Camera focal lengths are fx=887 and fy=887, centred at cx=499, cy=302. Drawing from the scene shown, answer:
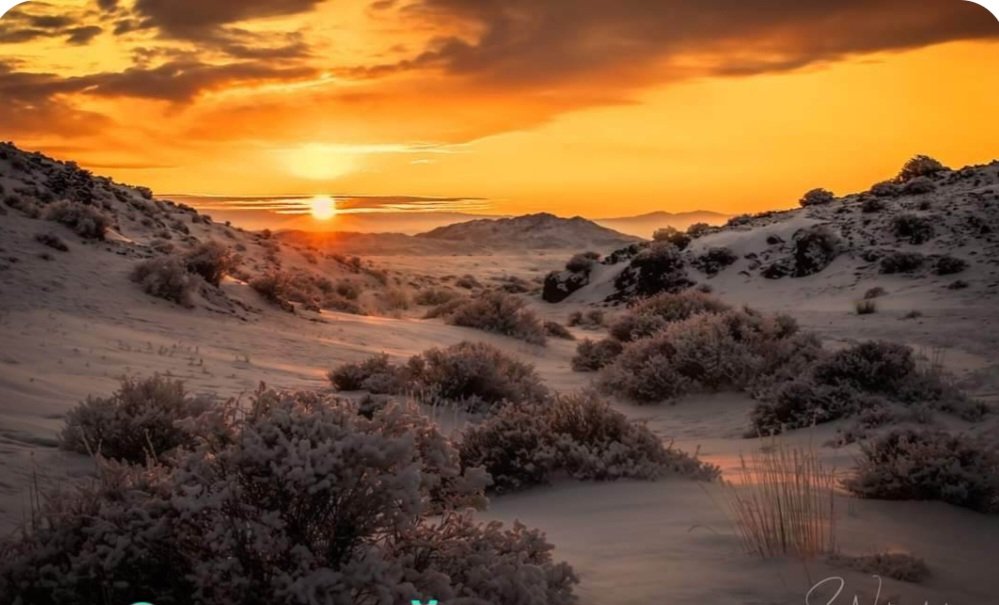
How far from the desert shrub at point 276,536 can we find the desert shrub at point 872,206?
1219 inches

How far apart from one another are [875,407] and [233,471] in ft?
24.0

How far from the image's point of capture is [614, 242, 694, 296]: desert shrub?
2931cm

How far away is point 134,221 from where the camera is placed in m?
27.8

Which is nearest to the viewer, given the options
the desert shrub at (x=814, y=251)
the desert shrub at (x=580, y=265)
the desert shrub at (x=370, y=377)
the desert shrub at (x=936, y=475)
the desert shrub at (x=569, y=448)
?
the desert shrub at (x=936, y=475)

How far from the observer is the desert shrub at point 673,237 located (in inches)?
1310

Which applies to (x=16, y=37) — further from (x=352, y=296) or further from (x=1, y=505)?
(x=352, y=296)

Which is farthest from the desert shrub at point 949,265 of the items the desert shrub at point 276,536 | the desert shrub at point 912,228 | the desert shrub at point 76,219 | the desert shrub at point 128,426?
the desert shrub at point 276,536

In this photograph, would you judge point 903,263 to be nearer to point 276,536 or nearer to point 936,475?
point 936,475

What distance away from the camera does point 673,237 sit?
115 ft

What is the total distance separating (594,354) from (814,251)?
14.8m

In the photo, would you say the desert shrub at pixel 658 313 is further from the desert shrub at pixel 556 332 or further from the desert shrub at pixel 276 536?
the desert shrub at pixel 276 536

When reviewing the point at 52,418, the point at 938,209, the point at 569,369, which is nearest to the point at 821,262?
the point at 938,209

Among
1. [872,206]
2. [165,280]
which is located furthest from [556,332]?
[872,206]

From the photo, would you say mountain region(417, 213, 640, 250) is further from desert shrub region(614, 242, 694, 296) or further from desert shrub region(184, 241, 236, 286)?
desert shrub region(184, 241, 236, 286)
